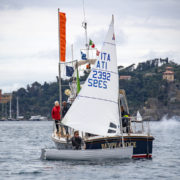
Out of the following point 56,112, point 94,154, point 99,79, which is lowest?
point 94,154

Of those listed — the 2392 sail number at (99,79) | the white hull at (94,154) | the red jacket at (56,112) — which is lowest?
the white hull at (94,154)

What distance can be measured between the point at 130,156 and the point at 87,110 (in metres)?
3.28

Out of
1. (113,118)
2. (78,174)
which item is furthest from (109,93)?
(78,174)

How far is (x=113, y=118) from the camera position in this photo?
1102 inches

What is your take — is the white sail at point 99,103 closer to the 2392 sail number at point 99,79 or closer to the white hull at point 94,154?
the 2392 sail number at point 99,79

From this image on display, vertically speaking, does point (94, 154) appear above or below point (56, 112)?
below

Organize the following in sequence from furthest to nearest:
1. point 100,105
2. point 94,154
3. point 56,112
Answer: point 56,112
point 100,105
point 94,154

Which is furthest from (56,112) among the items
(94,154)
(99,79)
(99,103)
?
(94,154)

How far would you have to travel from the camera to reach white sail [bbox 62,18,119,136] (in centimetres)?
2791

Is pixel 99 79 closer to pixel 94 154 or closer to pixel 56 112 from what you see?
pixel 94 154

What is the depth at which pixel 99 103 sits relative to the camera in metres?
28.1

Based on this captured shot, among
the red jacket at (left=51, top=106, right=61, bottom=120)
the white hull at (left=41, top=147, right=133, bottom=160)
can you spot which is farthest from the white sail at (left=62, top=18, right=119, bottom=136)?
the red jacket at (left=51, top=106, right=61, bottom=120)

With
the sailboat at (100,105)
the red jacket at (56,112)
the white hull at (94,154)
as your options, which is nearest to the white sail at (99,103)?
the sailboat at (100,105)

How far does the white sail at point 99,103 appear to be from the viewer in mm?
27906
